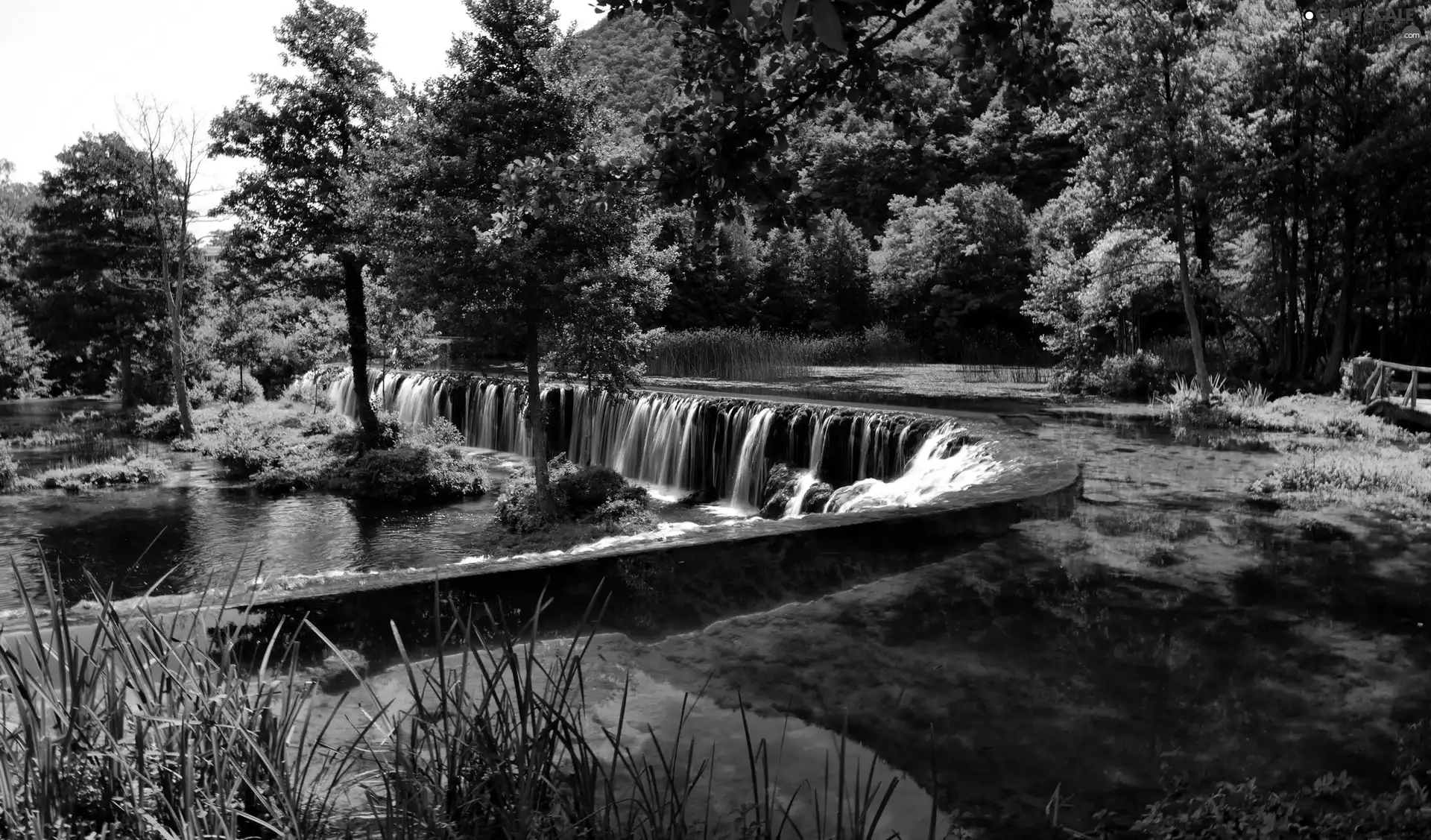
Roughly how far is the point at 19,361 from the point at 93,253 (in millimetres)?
8109

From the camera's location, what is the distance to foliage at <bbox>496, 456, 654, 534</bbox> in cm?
Answer: 1473

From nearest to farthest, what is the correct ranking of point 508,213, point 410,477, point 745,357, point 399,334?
1. point 508,213
2. point 410,477
3. point 399,334
4. point 745,357

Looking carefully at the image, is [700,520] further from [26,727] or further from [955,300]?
[955,300]

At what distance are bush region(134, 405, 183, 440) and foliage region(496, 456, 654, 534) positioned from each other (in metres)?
13.0

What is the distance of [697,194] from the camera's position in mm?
5023

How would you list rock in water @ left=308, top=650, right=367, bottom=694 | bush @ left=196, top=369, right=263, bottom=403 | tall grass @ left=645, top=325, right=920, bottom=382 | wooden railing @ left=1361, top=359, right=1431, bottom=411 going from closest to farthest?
1. rock in water @ left=308, top=650, right=367, bottom=694
2. wooden railing @ left=1361, top=359, right=1431, bottom=411
3. tall grass @ left=645, top=325, right=920, bottom=382
4. bush @ left=196, top=369, right=263, bottom=403

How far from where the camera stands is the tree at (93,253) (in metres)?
26.7

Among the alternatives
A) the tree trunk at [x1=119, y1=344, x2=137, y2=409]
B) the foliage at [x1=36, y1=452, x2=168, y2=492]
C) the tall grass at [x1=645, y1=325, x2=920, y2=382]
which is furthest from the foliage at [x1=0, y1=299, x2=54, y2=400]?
the tall grass at [x1=645, y1=325, x2=920, y2=382]

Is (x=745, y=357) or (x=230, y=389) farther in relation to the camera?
(x=230, y=389)

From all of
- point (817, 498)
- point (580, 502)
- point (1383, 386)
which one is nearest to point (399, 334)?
point (580, 502)

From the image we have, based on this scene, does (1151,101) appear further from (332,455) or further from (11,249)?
(11,249)

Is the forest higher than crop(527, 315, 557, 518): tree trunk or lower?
higher

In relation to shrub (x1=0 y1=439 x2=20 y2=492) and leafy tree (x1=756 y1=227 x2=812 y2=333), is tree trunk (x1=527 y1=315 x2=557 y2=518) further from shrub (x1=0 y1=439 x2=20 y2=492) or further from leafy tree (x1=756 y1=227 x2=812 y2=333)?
leafy tree (x1=756 y1=227 x2=812 y2=333)

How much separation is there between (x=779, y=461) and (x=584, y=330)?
4067mm
